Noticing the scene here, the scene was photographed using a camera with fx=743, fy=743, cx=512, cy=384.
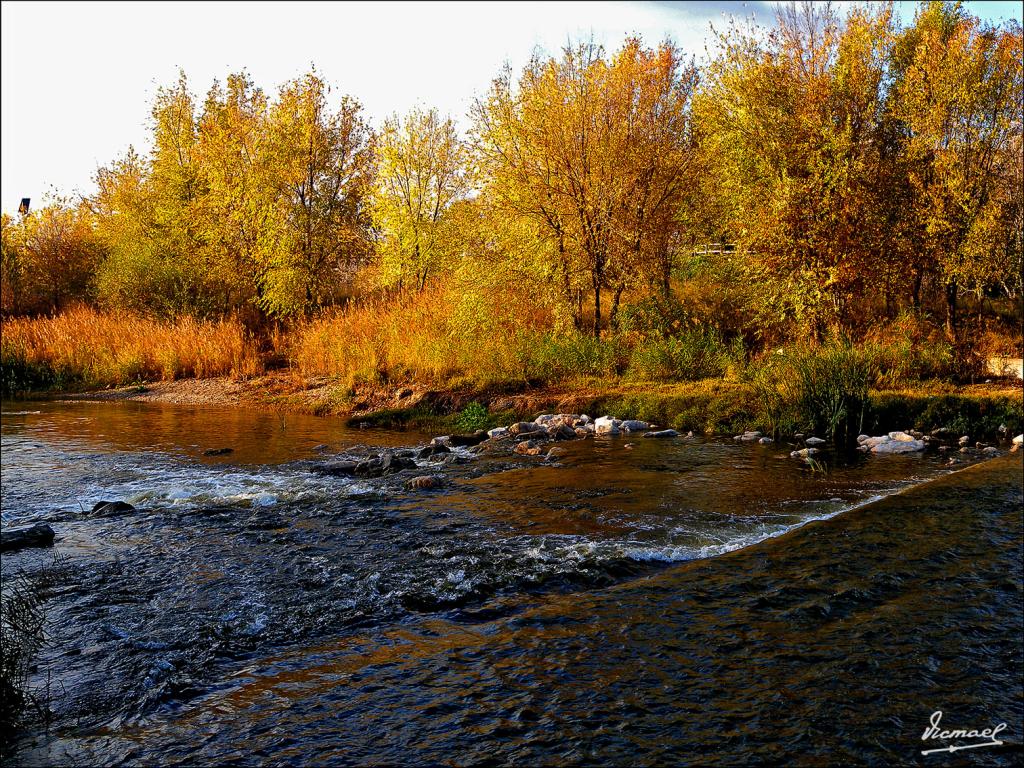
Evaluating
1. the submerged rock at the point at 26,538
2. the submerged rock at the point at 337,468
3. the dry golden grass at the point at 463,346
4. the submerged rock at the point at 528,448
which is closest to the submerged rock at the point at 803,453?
the submerged rock at the point at 528,448

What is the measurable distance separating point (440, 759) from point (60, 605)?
3.95m

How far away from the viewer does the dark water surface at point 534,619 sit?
14.3 feet

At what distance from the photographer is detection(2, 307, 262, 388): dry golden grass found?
2372cm

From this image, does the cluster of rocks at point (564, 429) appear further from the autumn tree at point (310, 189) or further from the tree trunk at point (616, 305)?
the autumn tree at point (310, 189)

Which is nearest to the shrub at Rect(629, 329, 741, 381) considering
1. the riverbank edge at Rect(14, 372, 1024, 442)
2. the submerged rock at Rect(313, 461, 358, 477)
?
the riverbank edge at Rect(14, 372, 1024, 442)

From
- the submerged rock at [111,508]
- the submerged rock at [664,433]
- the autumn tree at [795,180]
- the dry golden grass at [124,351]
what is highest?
the autumn tree at [795,180]

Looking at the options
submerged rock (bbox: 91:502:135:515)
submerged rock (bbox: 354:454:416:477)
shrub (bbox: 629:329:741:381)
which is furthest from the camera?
shrub (bbox: 629:329:741:381)

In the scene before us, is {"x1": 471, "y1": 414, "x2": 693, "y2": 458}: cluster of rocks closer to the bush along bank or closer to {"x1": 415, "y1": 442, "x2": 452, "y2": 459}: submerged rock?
the bush along bank

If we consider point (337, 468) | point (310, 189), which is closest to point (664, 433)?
point (337, 468)

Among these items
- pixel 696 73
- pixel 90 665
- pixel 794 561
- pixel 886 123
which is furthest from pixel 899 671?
pixel 696 73

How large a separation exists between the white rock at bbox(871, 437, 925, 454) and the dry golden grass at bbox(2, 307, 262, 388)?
1741 cm

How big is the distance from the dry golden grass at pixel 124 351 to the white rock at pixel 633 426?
13.0 m

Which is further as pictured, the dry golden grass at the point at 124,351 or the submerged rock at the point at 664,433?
the dry golden grass at the point at 124,351

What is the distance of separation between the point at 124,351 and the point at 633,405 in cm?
1805
